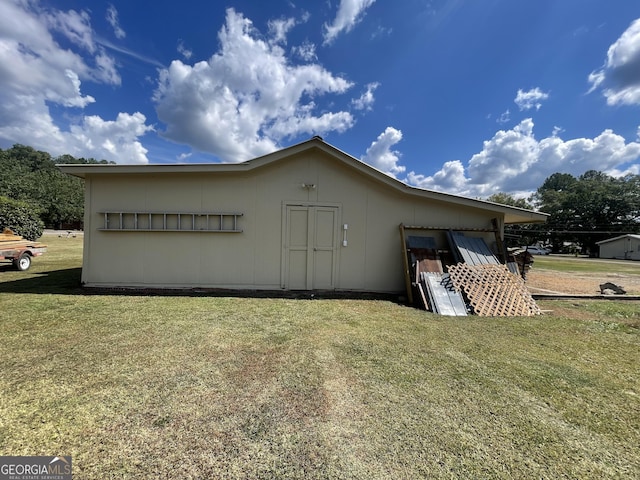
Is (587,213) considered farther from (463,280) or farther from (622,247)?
(463,280)

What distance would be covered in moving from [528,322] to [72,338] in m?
6.97

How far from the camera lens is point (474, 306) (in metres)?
5.26

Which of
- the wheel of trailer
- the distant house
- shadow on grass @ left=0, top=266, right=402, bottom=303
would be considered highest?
the distant house

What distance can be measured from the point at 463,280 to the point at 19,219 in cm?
2419

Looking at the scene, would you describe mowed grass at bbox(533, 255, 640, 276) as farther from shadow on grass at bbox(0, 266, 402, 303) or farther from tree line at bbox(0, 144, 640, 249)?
tree line at bbox(0, 144, 640, 249)

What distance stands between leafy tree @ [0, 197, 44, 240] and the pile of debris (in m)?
22.7

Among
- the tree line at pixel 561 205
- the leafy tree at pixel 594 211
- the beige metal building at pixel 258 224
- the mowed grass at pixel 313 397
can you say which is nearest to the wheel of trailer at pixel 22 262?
the beige metal building at pixel 258 224

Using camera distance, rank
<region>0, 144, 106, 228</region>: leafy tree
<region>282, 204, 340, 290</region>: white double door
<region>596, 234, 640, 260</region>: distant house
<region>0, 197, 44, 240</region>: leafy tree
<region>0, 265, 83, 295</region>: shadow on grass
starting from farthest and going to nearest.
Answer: <region>0, 144, 106, 228</region>: leafy tree < <region>596, 234, 640, 260</region>: distant house < <region>0, 197, 44, 240</region>: leafy tree < <region>282, 204, 340, 290</region>: white double door < <region>0, 265, 83, 295</region>: shadow on grass

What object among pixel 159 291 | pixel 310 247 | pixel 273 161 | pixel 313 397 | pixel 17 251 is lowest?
pixel 313 397

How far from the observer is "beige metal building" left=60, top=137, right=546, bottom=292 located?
20.7ft

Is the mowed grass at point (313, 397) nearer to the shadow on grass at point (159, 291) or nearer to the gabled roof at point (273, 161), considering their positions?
the shadow on grass at point (159, 291)

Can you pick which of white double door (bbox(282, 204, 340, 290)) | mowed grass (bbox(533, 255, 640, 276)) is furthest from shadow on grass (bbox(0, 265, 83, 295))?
mowed grass (bbox(533, 255, 640, 276))

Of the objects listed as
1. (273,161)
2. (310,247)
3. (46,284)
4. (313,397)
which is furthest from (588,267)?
(46,284)

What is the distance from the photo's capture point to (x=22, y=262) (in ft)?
27.0
